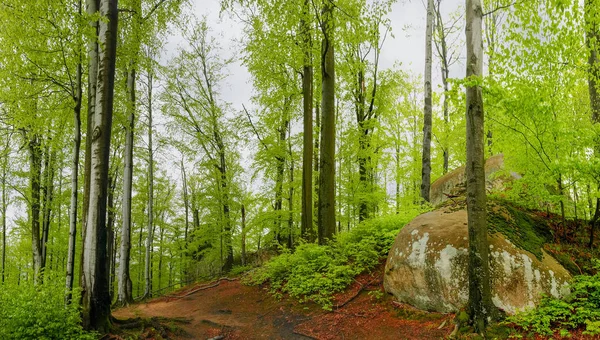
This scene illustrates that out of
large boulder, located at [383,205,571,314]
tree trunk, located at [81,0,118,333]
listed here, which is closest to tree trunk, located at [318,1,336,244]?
large boulder, located at [383,205,571,314]

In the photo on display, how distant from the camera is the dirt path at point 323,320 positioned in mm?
5121

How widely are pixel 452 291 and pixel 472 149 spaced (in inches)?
86.7

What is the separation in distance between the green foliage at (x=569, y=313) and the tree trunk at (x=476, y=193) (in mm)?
409

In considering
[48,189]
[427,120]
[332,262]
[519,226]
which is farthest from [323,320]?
[48,189]

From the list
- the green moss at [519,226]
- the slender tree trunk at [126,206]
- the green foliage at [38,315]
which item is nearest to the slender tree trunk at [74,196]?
the green foliage at [38,315]

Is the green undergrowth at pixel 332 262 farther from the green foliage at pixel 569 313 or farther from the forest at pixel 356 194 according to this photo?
the green foliage at pixel 569 313

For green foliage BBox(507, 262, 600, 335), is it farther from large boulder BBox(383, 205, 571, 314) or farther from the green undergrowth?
the green undergrowth

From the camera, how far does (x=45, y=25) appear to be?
7516 mm

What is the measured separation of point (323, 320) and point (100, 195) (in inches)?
176

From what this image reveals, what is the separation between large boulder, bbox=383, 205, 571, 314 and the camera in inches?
184

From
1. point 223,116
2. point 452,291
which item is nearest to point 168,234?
point 223,116

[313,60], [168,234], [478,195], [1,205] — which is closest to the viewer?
[478,195]

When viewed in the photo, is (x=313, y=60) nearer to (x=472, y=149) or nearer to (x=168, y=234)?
(x=472, y=149)

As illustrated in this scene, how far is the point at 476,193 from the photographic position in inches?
175
